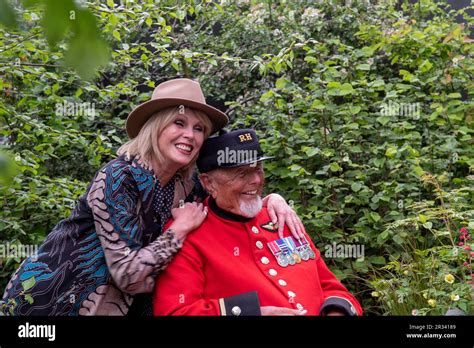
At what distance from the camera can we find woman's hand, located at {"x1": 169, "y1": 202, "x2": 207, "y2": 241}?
2781 millimetres

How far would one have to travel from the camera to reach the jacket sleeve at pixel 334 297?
2865 mm

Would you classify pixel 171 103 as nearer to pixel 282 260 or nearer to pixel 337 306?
pixel 282 260

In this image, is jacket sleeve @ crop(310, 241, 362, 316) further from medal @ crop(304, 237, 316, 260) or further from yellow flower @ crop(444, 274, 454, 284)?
yellow flower @ crop(444, 274, 454, 284)

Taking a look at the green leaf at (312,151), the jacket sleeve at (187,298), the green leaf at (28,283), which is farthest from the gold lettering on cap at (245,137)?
the green leaf at (312,151)

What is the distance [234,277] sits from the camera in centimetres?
285

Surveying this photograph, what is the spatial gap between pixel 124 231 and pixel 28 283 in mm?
448

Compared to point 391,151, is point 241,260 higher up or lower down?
lower down

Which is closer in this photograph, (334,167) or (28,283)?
(28,283)

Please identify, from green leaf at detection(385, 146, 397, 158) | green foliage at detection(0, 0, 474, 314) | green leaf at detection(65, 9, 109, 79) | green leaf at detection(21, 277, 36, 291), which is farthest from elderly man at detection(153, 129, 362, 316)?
green leaf at detection(65, 9, 109, 79)

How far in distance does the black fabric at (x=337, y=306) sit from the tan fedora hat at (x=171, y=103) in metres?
0.94

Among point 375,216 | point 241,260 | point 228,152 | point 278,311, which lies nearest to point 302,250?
point 241,260

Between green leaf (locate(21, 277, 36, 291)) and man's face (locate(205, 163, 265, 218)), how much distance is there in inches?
33.2
